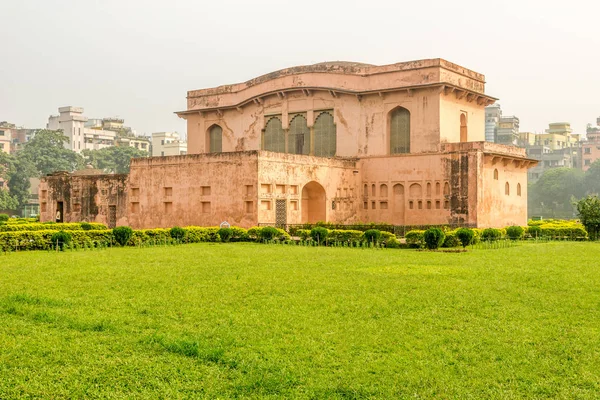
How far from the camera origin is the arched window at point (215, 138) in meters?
33.4

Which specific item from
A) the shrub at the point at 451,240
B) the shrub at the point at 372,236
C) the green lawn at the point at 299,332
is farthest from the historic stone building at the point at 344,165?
the green lawn at the point at 299,332

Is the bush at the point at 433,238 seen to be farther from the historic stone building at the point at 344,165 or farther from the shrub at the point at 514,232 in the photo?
the historic stone building at the point at 344,165

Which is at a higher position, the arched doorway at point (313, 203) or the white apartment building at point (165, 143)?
the white apartment building at point (165, 143)

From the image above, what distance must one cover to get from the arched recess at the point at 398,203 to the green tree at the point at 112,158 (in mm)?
43022

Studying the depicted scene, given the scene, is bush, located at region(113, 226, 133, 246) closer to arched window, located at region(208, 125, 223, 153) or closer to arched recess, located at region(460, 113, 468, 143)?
arched window, located at region(208, 125, 223, 153)

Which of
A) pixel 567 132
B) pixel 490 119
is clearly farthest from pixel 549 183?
pixel 567 132

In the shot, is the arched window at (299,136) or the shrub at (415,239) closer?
the shrub at (415,239)

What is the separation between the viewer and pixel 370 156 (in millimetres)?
27656

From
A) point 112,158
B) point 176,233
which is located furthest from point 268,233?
point 112,158

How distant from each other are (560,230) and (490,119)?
208 ft

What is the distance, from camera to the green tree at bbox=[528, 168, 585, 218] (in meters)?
64.9

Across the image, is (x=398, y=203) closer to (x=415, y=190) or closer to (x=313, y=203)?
(x=415, y=190)

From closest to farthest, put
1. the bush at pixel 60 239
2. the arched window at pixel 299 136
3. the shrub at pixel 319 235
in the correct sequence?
1. the bush at pixel 60 239
2. the shrub at pixel 319 235
3. the arched window at pixel 299 136

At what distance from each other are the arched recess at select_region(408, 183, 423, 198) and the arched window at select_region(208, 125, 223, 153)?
1100 centimetres
